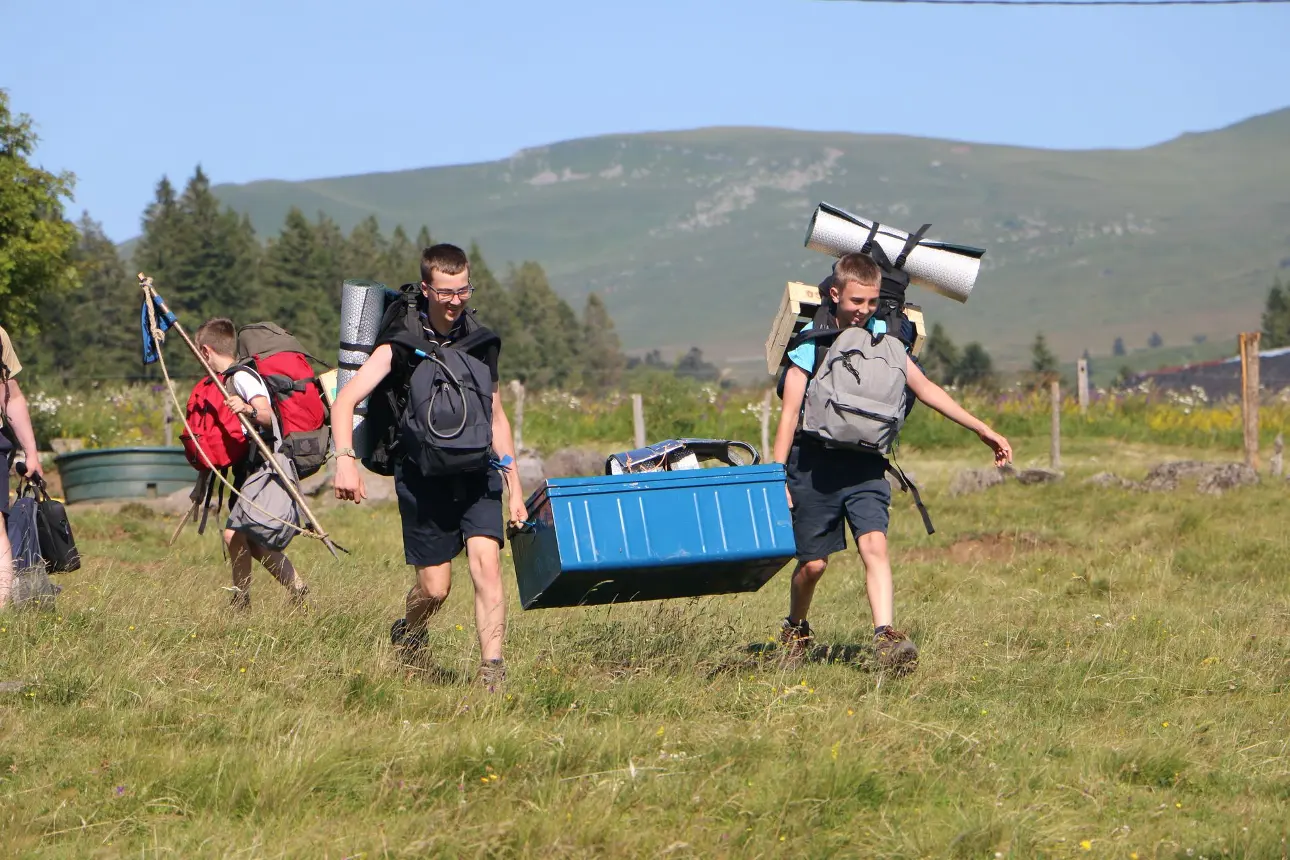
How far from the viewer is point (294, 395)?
7.62 meters

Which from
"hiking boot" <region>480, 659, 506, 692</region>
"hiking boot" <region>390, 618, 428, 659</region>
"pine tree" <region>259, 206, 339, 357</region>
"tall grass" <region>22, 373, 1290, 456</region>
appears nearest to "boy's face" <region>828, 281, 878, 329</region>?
"hiking boot" <region>480, 659, 506, 692</region>

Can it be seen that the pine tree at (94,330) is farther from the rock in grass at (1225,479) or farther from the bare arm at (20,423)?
the bare arm at (20,423)

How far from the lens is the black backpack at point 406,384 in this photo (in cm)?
569

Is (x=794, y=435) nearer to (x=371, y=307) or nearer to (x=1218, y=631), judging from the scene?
(x=371, y=307)

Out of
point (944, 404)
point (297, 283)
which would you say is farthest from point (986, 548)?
point (297, 283)

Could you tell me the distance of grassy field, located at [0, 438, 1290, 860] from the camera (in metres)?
4.24

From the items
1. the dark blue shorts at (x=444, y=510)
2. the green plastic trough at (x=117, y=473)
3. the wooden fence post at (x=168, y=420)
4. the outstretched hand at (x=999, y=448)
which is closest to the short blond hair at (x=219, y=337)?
the dark blue shorts at (x=444, y=510)

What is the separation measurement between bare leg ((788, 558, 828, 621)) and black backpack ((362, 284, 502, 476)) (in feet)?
5.17

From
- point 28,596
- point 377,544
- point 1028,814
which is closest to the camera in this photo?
point 1028,814

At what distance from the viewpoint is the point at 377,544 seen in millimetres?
12305

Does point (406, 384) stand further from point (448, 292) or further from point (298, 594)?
point (298, 594)

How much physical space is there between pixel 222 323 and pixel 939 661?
403cm

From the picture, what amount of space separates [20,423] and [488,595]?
8.87 feet

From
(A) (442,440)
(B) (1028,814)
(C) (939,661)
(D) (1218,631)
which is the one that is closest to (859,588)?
(D) (1218,631)
